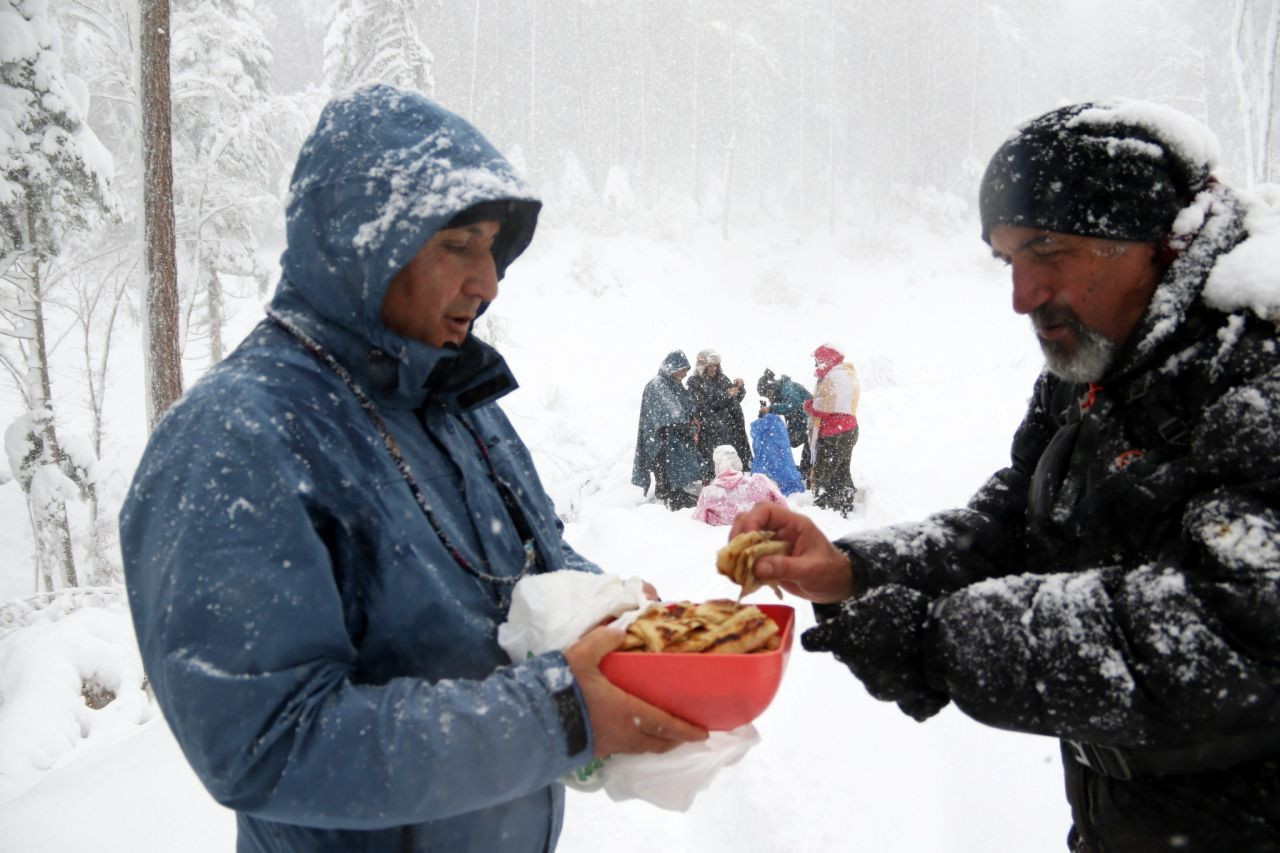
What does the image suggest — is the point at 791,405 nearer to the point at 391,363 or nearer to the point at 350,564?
the point at 391,363

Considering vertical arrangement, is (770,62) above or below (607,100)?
above

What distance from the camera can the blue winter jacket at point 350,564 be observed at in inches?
46.6

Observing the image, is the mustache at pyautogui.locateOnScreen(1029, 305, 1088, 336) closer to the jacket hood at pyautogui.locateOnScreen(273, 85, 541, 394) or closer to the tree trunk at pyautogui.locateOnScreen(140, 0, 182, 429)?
the jacket hood at pyautogui.locateOnScreen(273, 85, 541, 394)

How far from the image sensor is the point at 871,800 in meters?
3.47

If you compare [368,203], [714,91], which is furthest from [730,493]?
[714,91]

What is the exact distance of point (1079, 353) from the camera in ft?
5.95

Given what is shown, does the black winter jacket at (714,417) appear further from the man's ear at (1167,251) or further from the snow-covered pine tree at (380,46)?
the snow-covered pine tree at (380,46)

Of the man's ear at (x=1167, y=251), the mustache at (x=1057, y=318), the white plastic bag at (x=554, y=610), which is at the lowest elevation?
the white plastic bag at (x=554, y=610)

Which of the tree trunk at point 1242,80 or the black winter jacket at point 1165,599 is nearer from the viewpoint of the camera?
the black winter jacket at point 1165,599

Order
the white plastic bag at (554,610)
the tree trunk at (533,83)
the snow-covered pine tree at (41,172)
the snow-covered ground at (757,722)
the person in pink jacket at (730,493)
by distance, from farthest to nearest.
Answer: the tree trunk at (533,83) < the snow-covered pine tree at (41,172) < the person in pink jacket at (730,493) < the snow-covered ground at (757,722) < the white plastic bag at (554,610)

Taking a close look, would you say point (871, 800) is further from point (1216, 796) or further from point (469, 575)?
point (469, 575)

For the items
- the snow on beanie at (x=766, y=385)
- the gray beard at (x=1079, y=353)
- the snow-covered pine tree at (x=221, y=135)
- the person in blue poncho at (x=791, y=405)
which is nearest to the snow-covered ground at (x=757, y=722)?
the person in blue poncho at (x=791, y=405)

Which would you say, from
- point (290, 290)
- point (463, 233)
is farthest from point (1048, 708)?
point (290, 290)

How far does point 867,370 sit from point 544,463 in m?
13.2
